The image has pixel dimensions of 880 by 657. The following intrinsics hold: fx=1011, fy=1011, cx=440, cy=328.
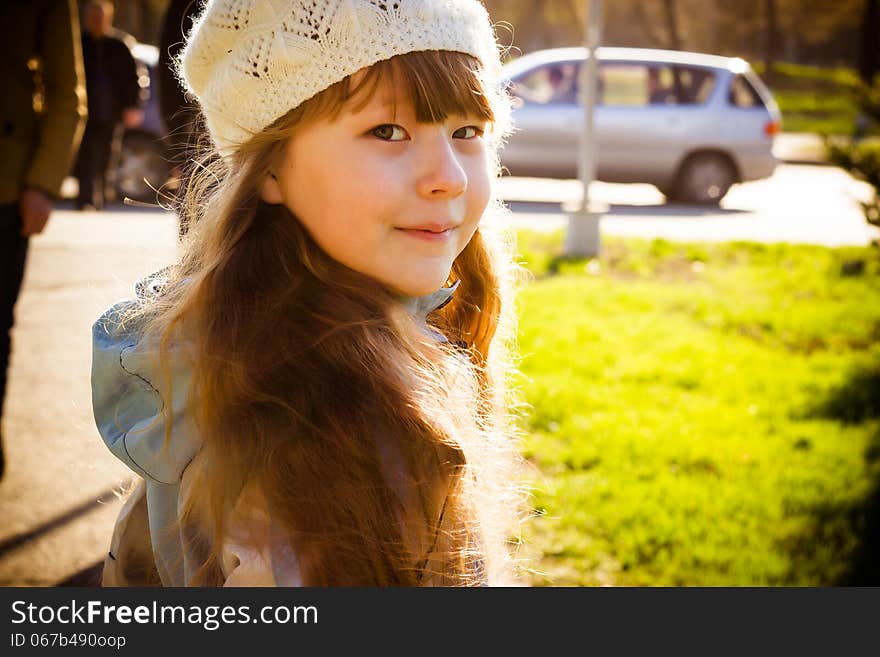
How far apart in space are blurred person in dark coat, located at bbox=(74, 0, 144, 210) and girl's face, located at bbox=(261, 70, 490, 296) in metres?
9.23

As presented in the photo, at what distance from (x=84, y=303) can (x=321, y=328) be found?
5.51 m

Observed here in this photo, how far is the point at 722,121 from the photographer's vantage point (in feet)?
41.4

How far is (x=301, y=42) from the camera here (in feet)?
4.55

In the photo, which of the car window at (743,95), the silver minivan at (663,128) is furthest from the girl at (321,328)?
the car window at (743,95)

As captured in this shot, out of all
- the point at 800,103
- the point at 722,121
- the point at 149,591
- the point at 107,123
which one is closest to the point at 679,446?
the point at 149,591

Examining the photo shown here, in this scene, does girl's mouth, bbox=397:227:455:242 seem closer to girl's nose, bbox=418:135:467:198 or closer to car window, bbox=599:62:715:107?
girl's nose, bbox=418:135:467:198

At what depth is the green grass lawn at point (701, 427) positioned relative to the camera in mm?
3447

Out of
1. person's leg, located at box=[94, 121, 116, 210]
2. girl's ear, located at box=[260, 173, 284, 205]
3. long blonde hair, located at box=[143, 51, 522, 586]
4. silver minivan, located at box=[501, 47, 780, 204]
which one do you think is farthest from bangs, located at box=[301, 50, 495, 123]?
silver minivan, located at box=[501, 47, 780, 204]

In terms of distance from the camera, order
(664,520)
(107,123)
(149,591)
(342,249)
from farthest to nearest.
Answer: (107,123), (664,520), (149,591), (342,249)

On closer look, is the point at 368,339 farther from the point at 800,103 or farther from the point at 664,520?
the point at 800,103

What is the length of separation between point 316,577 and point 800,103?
35.3 metres

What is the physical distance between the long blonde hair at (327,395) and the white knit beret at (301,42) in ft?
0.07

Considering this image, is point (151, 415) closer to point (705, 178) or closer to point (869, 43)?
point (705, 178)

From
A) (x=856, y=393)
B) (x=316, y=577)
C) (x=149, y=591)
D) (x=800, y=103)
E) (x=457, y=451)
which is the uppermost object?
(x=457, y=451)
